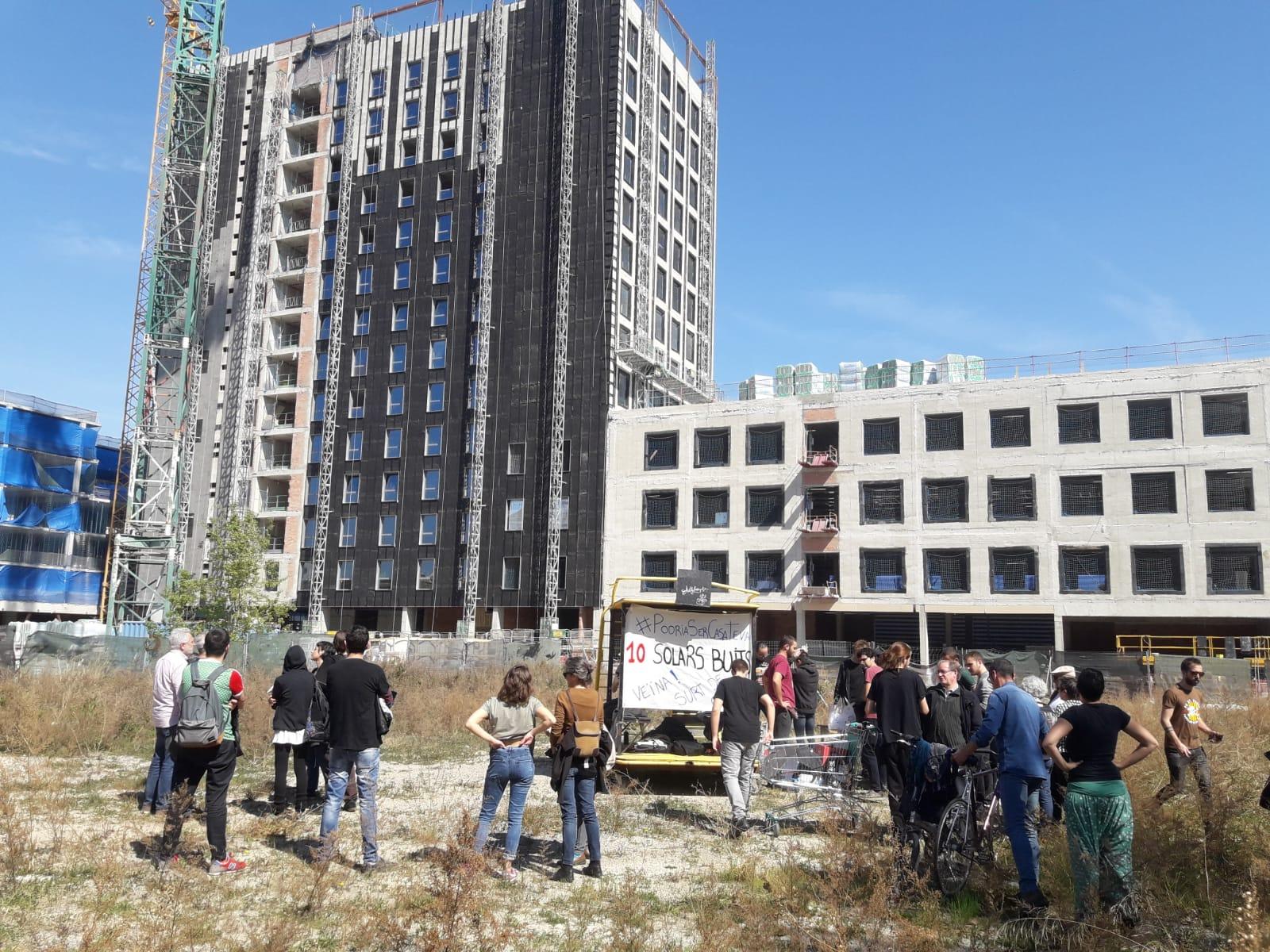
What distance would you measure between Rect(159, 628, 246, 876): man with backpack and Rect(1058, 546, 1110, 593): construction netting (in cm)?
4364

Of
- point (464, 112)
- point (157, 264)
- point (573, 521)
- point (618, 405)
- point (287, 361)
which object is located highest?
point (464, 112)

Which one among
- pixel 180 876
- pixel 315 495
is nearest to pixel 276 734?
pixel 180 876

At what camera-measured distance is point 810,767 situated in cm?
1245

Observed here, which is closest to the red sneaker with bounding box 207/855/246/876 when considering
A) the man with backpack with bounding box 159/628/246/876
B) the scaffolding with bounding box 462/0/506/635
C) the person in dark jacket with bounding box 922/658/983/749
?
the man with backpack with bounding box 159/628/246/876

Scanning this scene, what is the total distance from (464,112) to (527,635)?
107ft

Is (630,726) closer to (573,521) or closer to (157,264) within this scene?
(573,521)

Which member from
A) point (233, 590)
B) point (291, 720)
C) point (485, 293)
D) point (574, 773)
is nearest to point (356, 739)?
point (574, 773)

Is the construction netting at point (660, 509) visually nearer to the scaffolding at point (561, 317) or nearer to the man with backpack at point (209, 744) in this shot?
the scaffolding at point (561, 317)

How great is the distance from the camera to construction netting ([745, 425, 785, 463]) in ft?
175

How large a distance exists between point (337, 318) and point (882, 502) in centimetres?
3577

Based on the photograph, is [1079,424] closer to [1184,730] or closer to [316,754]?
[1184,730]

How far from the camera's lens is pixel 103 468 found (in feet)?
242

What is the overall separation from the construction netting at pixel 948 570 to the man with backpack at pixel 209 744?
43.3 meters

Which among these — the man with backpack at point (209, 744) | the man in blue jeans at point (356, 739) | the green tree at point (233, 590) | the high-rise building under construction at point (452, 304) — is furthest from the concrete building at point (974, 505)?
the man with backpack at point (209, 744)
